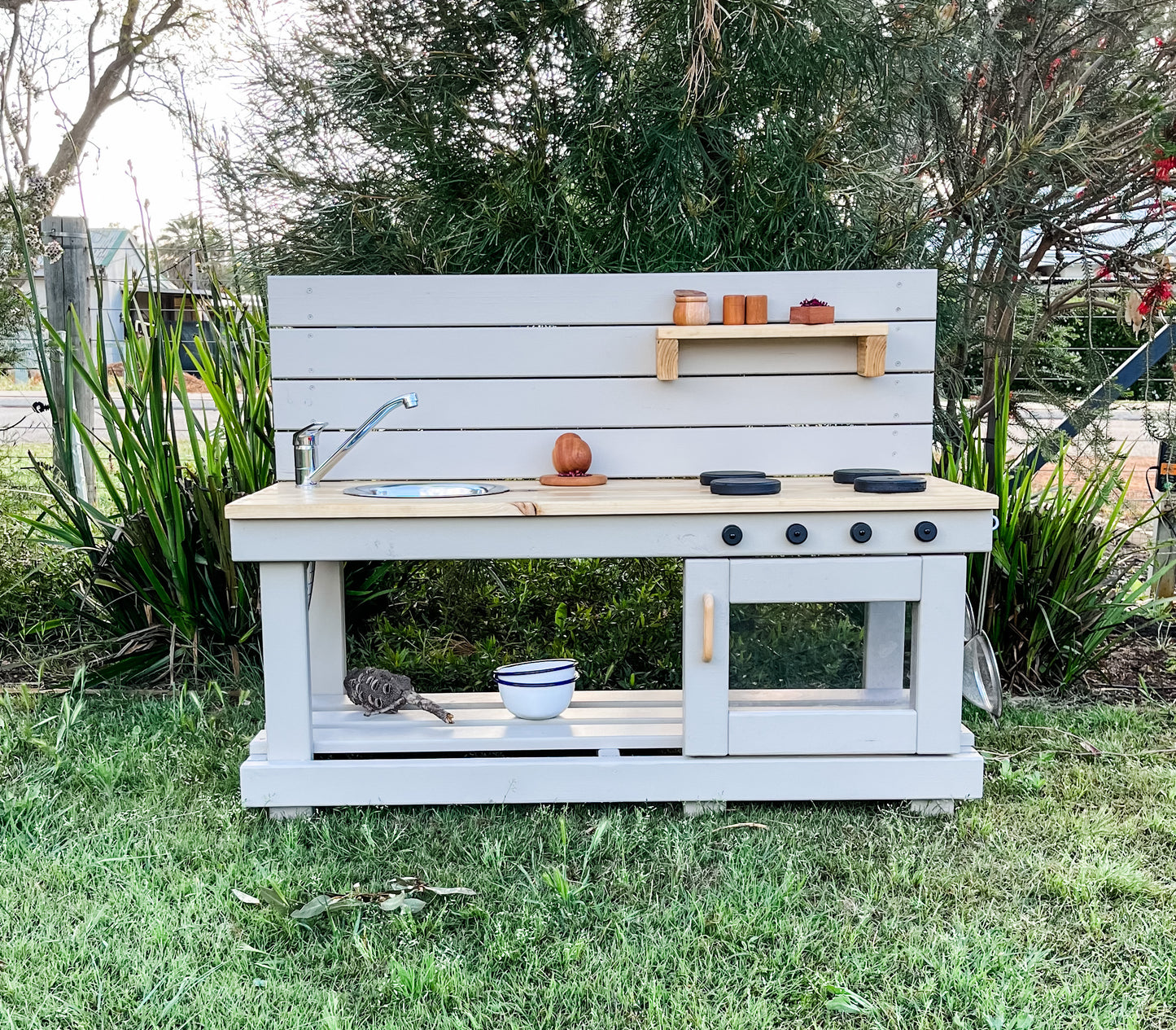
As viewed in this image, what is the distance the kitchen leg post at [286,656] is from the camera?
2090 mm

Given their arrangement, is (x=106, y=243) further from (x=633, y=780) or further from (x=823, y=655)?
(x=823, y=655)

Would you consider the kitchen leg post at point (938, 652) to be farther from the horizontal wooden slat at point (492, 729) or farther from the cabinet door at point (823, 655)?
the horizontal wooden slat at point (492, 729)

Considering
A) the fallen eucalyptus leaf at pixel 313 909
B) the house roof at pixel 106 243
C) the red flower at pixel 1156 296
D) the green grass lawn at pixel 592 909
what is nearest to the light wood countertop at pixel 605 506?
the green grass lawn at pixel 592 909

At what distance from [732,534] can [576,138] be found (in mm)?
1297

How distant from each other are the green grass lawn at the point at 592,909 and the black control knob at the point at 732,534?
0.60 m

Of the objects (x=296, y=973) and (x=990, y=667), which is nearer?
(x=296, y=973)

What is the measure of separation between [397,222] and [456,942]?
1978 mm

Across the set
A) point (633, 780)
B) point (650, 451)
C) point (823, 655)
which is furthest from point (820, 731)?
point (650, 451)

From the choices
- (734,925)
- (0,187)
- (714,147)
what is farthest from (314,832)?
(0,187)

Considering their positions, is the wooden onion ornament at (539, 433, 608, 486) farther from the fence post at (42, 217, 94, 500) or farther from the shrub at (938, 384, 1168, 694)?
the fence post at (42, 217, 94, 500)

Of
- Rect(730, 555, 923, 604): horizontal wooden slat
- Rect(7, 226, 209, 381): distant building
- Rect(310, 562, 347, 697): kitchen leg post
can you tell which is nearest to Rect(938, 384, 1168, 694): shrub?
Rect(730, 555, 923, 604): horizontal wooden slat

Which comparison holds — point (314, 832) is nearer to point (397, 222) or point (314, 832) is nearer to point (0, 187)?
point (397, 222)

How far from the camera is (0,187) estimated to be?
13.8ft

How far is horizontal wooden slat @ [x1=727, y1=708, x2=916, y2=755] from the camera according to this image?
84.3 inches
